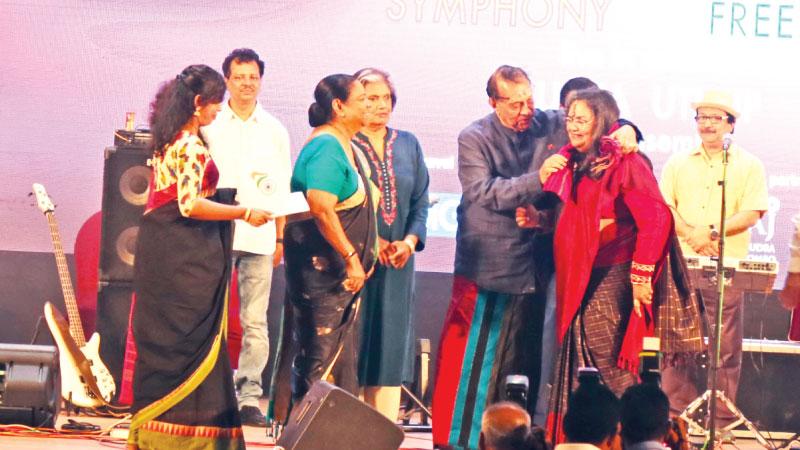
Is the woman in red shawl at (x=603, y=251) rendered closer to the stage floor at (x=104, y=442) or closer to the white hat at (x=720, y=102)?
the stage floor at (x=104, y=442)

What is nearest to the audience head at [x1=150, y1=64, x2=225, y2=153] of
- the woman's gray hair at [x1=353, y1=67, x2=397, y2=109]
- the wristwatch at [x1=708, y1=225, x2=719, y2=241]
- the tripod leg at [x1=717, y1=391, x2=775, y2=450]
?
the woman's gray hair at [x1=353, y1=67, x2=397, y2=109]

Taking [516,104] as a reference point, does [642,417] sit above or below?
below

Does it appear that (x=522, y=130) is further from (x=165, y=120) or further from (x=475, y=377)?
(x=165, y=120)

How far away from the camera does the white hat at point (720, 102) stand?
751 centimetres

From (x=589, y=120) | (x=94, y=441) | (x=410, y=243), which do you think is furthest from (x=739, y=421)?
(x=94, y=441)

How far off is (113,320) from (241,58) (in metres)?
1.58

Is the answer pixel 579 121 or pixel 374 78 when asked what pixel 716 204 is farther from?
pixel 374 78

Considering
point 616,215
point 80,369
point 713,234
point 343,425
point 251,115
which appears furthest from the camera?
point 251,115

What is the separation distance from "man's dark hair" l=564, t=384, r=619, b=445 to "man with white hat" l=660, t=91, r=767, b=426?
3501mm

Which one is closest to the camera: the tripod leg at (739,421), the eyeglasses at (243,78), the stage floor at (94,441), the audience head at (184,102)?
the audience head at (184,102)

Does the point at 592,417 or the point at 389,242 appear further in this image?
the point at 389,242

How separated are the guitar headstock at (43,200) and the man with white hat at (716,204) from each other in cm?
342

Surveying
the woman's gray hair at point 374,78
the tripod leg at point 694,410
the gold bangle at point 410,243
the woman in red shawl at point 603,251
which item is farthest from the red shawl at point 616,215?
the tripod leg at point 694,410

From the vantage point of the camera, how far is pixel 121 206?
748 centimetres
